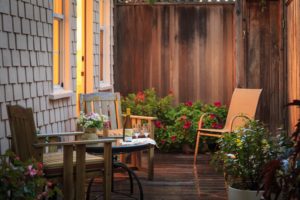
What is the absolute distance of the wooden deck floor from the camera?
20.8 ft

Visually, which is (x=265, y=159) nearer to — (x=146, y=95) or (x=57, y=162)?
(x=57, y=162)

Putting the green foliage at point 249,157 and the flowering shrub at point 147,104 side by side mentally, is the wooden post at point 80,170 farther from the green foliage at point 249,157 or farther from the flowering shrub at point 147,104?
the flowering shrub at point 147,104

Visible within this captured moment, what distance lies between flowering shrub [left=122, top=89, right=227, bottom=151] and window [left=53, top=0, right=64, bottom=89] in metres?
2.38

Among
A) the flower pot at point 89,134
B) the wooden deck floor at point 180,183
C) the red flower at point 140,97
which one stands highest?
the red flower at point 140,97

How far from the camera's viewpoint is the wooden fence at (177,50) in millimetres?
9961

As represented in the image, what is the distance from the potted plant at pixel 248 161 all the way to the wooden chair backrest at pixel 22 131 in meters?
1.58

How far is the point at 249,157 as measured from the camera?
17.2 ft

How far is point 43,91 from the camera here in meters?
6.30

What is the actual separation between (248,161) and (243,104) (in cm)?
314

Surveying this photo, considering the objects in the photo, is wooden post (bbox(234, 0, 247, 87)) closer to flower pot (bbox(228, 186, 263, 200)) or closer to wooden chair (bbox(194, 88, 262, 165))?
wooden chair (bbox(194, 88, 262, 165))

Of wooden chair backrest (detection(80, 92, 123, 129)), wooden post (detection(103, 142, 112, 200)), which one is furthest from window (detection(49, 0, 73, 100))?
wooden post (detection(103, 142, 112, 200))

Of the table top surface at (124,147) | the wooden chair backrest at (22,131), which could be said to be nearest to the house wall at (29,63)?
the wooden chair backrest at (22,131)

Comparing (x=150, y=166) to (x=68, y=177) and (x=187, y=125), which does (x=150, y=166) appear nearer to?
(x=187, y=125)

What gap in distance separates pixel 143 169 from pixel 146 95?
2351 mm
